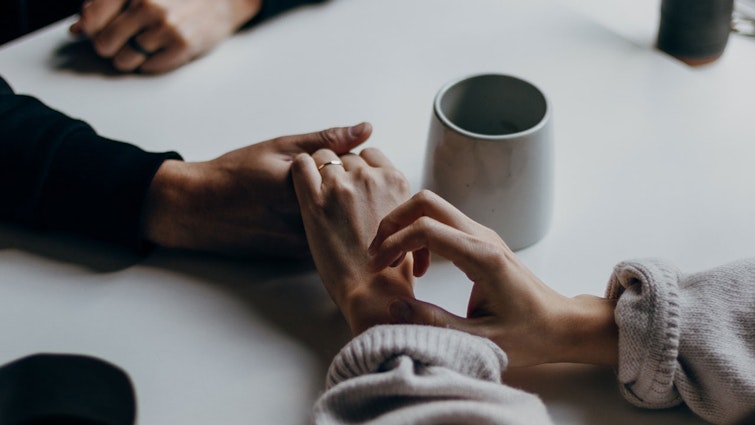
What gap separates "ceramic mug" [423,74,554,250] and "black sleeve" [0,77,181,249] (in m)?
0.27

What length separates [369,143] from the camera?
799mm

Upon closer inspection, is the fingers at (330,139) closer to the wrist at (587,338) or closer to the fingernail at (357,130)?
the fingernail at (357,130)

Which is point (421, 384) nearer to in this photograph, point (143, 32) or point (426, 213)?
point (426, 213)

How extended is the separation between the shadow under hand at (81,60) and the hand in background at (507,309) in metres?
0.50

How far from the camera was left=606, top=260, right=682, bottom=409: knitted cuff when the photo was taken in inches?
20.9

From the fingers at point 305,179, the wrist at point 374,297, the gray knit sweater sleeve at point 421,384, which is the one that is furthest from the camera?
the fingers at point 305,179

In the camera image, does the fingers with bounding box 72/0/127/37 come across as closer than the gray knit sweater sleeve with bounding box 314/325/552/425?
No

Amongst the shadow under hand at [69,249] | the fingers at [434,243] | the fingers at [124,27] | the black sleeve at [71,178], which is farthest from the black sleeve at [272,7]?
the fingers at [434,243]

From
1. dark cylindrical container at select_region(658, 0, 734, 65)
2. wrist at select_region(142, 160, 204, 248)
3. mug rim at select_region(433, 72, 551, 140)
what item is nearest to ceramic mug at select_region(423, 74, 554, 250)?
mug rim at select_region(433, 72, 551, 140)

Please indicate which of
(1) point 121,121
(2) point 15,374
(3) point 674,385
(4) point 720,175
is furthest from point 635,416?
(1) point 121,121

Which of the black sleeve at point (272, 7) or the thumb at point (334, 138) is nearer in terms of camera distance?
the thumb at point (334, 138)

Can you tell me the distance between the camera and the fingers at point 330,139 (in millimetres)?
735

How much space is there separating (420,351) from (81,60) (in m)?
0.62

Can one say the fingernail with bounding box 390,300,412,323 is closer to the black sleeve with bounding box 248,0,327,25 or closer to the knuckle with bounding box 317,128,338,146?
the knuckle with bounding box 317,128,338,146
